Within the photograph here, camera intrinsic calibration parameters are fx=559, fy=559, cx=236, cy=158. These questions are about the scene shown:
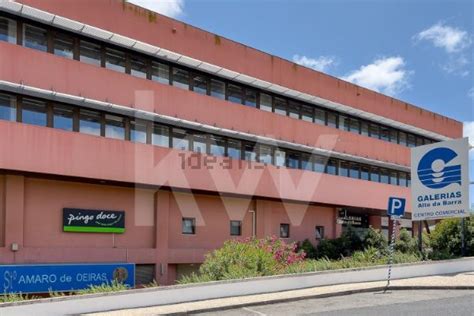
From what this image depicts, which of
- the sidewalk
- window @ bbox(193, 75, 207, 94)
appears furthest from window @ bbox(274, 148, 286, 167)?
the sidewalk

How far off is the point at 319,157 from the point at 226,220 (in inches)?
295

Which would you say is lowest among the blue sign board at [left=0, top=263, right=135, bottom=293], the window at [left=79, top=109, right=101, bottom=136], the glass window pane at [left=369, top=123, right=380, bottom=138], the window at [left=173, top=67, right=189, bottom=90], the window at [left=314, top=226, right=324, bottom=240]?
the blue sign board at [left=0, top=263, right=135, bottom=293]

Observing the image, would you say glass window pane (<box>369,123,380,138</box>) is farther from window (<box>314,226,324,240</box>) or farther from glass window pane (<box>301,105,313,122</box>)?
window (<box>314,226,324,240</box>)

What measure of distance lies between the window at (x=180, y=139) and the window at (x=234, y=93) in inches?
138

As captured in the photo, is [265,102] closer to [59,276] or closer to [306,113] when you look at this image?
[306,113]

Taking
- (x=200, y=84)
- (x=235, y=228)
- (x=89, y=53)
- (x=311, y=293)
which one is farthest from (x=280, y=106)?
(x=311, y=293)

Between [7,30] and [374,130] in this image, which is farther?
[374,130]

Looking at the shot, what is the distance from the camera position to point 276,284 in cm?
1703

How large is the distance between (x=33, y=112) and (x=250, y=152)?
11.2m

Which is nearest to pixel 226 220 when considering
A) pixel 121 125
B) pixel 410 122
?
pixel 121 125

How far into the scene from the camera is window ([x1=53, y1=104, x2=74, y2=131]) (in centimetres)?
2125

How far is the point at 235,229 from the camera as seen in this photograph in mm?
27781

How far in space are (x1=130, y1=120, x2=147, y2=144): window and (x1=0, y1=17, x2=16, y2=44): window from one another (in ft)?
18.7

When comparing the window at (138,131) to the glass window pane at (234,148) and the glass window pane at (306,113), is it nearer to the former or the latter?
the glass window pane at (234,148)
